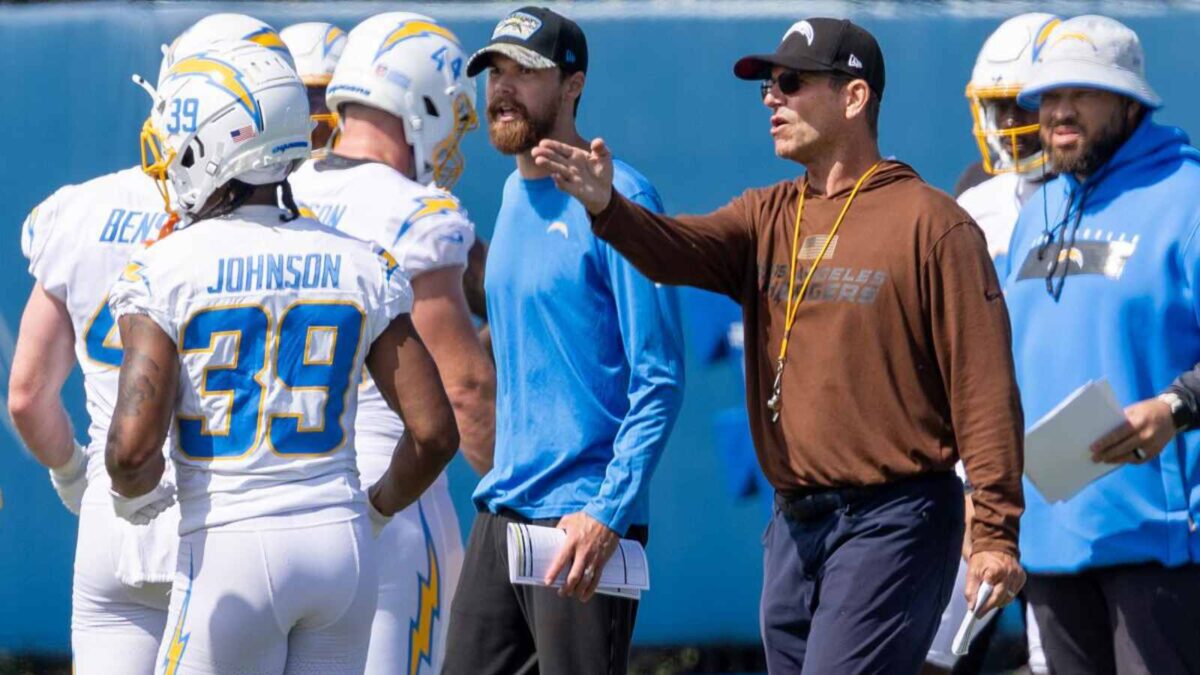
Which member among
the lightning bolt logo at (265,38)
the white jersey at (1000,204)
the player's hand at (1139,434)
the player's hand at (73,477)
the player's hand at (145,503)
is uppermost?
the lightning bolt logo at (265,38)

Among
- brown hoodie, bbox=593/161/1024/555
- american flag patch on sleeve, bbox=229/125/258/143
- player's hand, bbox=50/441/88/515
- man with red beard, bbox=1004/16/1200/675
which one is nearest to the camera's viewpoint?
american flag patch on sleeve, bbox=229/125/258/143

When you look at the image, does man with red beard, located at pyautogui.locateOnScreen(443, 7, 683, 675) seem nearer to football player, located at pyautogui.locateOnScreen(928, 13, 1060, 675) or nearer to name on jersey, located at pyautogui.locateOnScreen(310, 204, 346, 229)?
name on jersey, located at pyautogui.locateOnScreen(310, 204, 346, 229)

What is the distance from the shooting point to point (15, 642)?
7062 mm

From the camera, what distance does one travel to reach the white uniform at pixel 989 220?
5.88 m

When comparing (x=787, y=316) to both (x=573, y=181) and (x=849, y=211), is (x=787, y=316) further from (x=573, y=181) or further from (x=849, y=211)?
(x=573, y=181)

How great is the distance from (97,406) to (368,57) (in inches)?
52.2

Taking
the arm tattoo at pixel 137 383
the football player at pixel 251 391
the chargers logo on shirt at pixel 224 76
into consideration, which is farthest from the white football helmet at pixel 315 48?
the arm tattoo at pixel 137 383

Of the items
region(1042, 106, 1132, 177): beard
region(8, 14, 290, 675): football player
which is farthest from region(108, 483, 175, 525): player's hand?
region(1042, 106, 1132, 177): beard

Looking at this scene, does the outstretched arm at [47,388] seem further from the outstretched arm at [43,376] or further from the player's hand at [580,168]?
the player's hand at [580,168]

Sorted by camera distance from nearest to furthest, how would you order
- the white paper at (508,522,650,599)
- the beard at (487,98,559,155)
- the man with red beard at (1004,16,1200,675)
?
the white paper at (508,522,650,599) < the man with red beard at (1004,16,1200,675) < the beard at (487,98,559,155)

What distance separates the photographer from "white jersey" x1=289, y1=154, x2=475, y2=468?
500 centimetres

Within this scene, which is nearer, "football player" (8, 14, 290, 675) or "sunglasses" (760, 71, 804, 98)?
"sunglasses" (760, 71, 804, 98)

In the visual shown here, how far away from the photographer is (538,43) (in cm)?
503

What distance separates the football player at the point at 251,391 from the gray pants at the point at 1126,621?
5.55ft
